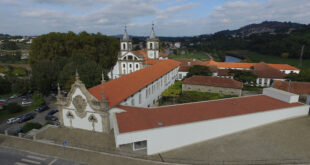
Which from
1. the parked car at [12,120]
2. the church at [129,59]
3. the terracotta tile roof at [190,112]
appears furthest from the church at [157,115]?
the church at [129,59]

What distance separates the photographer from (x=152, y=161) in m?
18.7

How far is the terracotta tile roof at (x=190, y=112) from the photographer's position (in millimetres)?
20797

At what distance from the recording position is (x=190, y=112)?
24047 mm

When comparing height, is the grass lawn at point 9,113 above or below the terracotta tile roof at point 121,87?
below

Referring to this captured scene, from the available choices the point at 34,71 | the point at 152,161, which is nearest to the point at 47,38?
the point at 34,71

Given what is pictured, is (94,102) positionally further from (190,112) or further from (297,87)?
(297,87)

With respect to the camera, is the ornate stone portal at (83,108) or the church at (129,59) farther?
the church at (129,59)

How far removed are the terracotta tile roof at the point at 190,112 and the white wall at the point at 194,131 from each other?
54 centimetres

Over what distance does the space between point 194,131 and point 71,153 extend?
44.9 ft

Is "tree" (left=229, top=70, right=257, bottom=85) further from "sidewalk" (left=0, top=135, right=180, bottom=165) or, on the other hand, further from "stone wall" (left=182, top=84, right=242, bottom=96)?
"sidewalk" (left=0, top=135, right=180, bottom=165)

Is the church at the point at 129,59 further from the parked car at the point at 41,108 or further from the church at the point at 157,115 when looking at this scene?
the church at the point at 157,115

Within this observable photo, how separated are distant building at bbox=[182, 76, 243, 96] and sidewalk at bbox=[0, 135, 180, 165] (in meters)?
26.2

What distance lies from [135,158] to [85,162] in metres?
4.95

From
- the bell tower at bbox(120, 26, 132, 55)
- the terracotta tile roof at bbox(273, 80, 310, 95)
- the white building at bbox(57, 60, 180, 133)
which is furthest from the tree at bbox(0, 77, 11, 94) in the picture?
the terracotta tile roof at bbox(273, 80, 310, 95)
